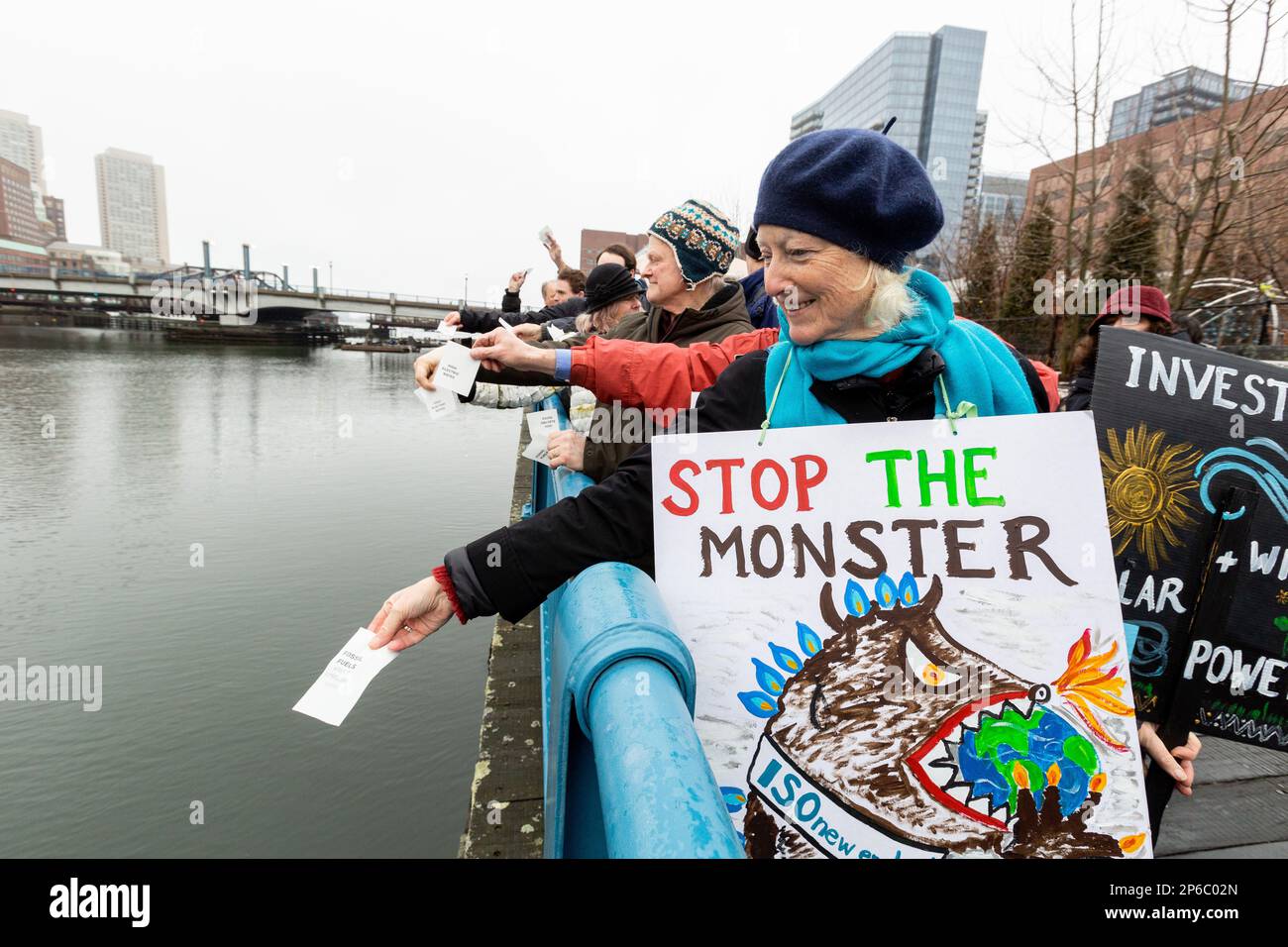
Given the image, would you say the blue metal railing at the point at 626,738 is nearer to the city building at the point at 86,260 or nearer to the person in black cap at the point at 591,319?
the person in black cap at the point at 591,319

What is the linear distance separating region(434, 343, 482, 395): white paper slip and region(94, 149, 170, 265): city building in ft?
511

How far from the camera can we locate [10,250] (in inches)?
3728

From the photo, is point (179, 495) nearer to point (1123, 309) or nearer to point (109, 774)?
point (109, 774)

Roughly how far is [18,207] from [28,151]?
1366 inches

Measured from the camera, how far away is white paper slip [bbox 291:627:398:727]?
958 millimetres

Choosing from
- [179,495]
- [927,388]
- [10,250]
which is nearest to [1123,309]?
[927,388]

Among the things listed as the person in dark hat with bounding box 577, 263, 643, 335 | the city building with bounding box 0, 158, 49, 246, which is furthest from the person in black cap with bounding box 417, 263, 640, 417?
the city building with bounding box 0, 158, 49, 246

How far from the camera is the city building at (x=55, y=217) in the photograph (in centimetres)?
15410

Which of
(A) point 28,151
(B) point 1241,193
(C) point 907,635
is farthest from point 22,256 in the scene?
(C) point 907,635

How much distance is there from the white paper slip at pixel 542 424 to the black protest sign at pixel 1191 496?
2.01 metres

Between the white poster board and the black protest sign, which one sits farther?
the black protest sign

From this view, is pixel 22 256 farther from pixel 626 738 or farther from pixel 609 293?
pixel 626 738

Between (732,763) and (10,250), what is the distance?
133 m

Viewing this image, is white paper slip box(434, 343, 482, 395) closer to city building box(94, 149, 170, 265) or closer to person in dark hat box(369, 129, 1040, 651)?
person in dark hat box(369, 129, 1040, 651)
